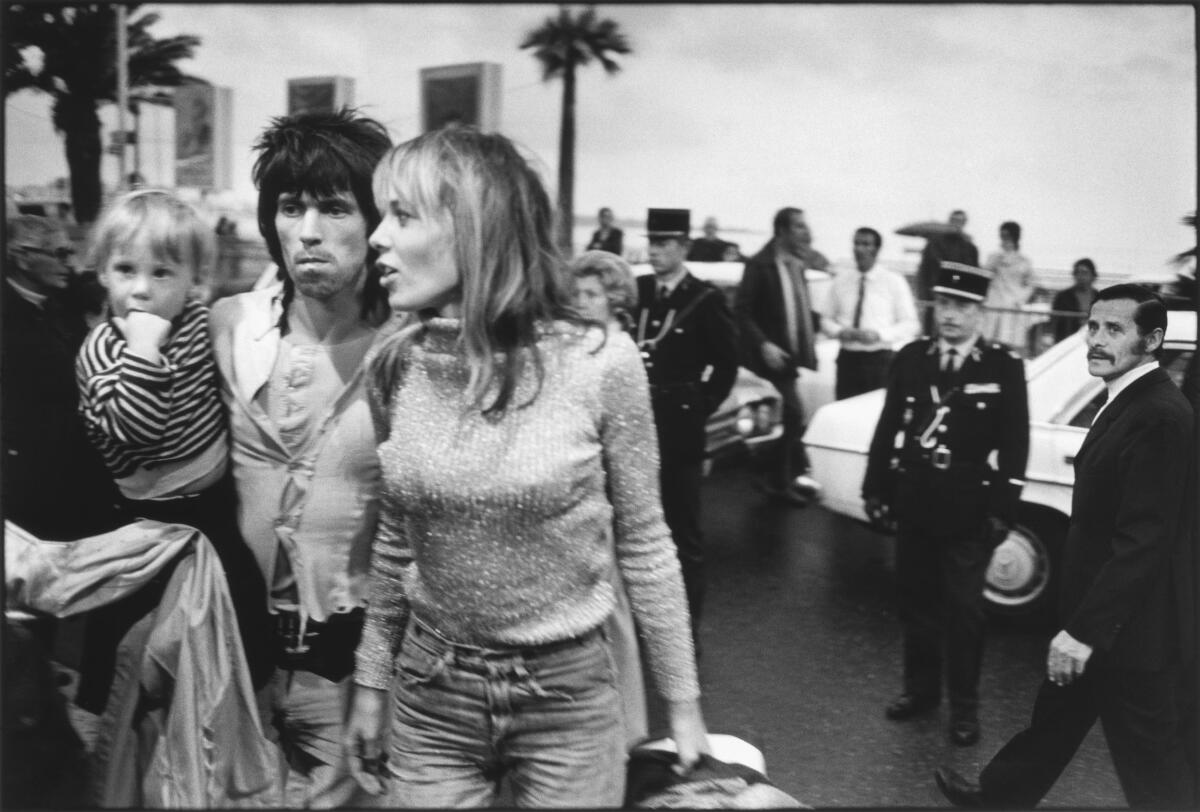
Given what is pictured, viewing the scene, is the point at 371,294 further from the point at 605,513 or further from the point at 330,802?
the point at 330,802

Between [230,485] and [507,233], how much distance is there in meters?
0.99

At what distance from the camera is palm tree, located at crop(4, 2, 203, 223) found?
355 centimetres

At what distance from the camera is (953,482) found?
4492 millimetres

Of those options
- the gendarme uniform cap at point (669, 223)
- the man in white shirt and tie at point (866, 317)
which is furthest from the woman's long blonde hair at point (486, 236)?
the man in white shirt and tie at point (866, 317)

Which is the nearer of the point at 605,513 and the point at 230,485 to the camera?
the point at 605,513

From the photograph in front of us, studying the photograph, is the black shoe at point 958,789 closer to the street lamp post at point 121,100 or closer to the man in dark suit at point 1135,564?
the man in dark suit at point 1135,564

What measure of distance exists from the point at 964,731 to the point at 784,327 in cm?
395

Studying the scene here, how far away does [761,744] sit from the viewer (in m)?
4.27

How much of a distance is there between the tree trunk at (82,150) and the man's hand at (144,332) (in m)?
3.08

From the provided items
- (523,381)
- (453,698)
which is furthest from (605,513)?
(453,698)

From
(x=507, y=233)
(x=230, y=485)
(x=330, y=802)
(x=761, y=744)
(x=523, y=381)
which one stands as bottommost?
(x=761, y=744)

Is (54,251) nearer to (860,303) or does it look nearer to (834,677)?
(834,677)

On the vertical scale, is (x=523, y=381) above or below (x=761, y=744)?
above

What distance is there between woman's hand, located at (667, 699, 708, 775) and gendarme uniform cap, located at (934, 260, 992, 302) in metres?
→ 2.92
